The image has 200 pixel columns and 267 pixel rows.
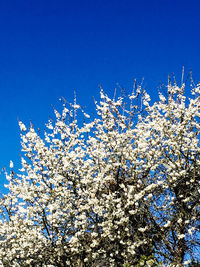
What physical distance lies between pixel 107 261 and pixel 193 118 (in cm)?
528

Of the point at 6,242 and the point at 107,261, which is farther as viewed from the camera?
the point at 6,242

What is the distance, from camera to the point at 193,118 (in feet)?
32.2

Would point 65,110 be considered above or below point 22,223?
above

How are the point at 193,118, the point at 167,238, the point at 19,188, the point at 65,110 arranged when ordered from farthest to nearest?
1. the point at 65,110
2. the point at 19,188
3. the point at 193,118
4. the point at 167,238

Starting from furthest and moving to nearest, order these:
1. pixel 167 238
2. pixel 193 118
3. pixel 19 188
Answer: pixel 19 188 < pixel 193 118 < pixel 167 238

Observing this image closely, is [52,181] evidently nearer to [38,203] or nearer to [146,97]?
[38,203]

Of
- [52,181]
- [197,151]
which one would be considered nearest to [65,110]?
[52,181]

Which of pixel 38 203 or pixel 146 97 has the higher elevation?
pixel 146 97

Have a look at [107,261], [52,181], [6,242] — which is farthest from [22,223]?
[107,261]

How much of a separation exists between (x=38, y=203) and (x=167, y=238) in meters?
4.31

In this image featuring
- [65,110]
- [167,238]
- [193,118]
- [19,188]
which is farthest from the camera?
[65,110]

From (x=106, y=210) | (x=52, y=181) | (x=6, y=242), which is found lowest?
(x=106, y=210)

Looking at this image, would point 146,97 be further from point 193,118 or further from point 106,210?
point 106,210

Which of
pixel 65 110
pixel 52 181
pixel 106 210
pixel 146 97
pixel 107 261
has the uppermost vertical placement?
pixel 65 110
